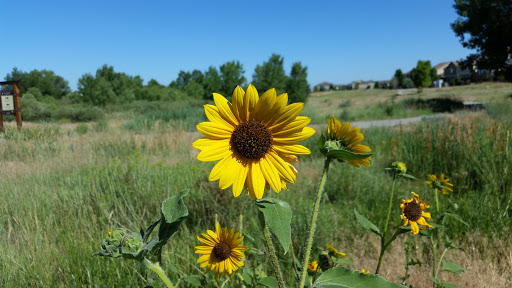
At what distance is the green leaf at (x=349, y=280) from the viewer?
0.75m

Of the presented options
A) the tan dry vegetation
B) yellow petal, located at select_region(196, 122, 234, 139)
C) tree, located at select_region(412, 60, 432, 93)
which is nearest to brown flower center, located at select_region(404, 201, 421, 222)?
yellow petal, located at select_region(196, 122, 234, 139)

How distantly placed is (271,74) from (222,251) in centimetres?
2484

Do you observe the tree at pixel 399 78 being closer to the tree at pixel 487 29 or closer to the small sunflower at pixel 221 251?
the tree at pixel 487 29

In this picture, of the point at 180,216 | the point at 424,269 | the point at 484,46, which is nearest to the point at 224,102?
the point at 180,216

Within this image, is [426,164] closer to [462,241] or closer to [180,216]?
[462,241]

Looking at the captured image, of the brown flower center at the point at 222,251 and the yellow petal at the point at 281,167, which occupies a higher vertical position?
the yellow petal at the point at 281,167

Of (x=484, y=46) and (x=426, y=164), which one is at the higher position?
(x=484, y=46)

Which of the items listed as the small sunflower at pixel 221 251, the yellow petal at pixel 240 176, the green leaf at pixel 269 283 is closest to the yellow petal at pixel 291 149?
the yellow petal at pixel 240 176

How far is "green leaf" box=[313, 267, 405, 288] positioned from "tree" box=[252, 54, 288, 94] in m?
24.5

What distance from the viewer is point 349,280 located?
78cm

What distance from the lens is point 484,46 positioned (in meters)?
18.3

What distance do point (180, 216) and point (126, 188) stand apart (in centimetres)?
295

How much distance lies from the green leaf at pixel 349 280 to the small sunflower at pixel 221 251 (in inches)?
24.4

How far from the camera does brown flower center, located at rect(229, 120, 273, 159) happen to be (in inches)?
35.3
